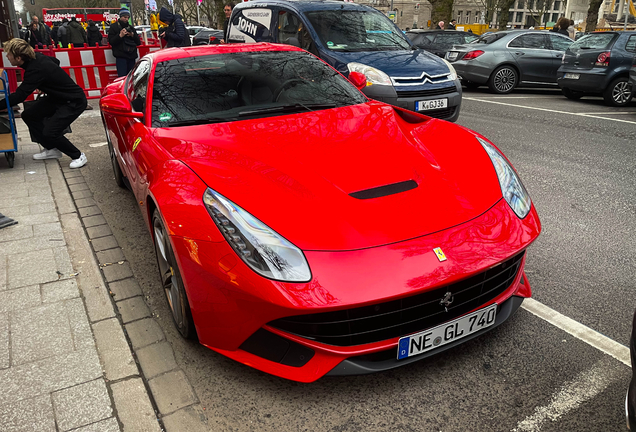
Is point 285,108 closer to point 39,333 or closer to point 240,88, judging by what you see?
point 240,88

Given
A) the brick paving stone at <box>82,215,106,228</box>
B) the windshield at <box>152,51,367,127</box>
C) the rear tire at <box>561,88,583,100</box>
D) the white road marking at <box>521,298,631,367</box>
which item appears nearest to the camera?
the white road marking at <box>521,298,631,367</box>

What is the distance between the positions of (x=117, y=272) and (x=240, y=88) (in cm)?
148

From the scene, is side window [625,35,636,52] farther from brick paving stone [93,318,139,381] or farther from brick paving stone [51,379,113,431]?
brick paving stone [51,379,113,431]

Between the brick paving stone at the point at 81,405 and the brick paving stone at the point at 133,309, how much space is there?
0.60 meters

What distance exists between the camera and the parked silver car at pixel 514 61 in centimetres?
1236

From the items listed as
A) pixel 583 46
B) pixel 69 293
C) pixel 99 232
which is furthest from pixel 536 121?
pixel 69 293

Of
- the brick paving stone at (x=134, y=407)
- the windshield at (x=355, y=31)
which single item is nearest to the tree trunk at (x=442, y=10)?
the windshield at (x=355, y=31)

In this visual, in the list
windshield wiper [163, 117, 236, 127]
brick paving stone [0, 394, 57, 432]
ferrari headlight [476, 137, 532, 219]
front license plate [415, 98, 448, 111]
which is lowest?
brick paving stone [0, 394, 57, 432]

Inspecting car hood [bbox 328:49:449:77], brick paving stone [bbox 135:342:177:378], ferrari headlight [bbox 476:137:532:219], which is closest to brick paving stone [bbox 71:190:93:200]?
brick paving stone [bbox 135:342:177:378]

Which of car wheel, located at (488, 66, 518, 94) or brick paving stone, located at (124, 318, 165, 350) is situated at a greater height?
brick paving stone, located at (124, 318, 165, 350)

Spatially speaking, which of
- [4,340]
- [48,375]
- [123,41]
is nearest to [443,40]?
[123,41]

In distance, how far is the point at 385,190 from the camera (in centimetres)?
248

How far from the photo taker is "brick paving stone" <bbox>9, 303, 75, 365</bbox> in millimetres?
2686

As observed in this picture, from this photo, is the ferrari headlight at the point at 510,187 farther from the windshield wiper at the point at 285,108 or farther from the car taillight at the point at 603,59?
the car taillight at the point at 603,59
